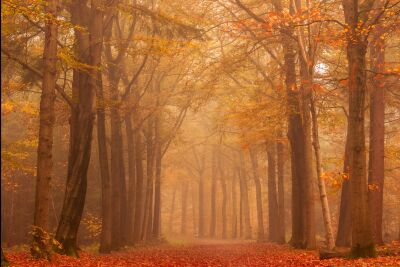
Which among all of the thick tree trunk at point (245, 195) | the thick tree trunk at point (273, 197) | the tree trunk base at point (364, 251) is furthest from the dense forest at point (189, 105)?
the thick tree trunk at point (245, 195)

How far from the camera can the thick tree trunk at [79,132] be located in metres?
13.8

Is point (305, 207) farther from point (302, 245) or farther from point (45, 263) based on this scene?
point (45, 263)

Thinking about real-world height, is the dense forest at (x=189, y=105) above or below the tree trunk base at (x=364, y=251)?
above

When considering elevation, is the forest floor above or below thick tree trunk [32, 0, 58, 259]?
below

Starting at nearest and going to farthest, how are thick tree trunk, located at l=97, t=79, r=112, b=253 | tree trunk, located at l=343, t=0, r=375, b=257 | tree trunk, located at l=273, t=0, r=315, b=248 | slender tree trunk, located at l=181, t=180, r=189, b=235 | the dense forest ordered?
tree trunk, located at l=343, t=0, r=375, b=257, the dense forest, tree trunk, located at l=273, t=0, r=315, b=248, thick tree trunk, located at l=97, t=79, r=112, b=253, slender tree trunk, located at l=181, t=180, r=189, b=235

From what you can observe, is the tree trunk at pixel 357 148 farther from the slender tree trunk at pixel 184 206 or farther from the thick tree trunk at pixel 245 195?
the slender tree trunk at pixel 184 206

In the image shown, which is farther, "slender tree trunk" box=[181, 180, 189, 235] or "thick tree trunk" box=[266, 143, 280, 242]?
"slender tree trunk" box=[181, 180, 189, 235]

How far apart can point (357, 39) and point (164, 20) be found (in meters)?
6.84

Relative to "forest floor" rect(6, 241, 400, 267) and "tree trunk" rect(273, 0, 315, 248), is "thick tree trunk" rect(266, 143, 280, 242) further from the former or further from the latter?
"forest floor" rect(6, 241, 400, 267)

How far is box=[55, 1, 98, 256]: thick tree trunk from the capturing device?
1380cm

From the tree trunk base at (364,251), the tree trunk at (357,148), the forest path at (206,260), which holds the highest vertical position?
the tree trunk at (357,148)

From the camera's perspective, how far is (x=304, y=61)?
16.5 m

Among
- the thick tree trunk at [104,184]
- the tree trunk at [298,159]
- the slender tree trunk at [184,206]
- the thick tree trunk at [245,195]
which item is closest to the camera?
the tree trunk at [298,159]

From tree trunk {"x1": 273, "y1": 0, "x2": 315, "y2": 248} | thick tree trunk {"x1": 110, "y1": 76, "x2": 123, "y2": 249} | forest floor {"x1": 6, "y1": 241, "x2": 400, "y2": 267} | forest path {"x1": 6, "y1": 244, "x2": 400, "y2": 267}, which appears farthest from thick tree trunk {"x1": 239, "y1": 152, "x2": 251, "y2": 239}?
forest path {"x1": 6, "y1": 244, "x2": 400, "y2": 267}
